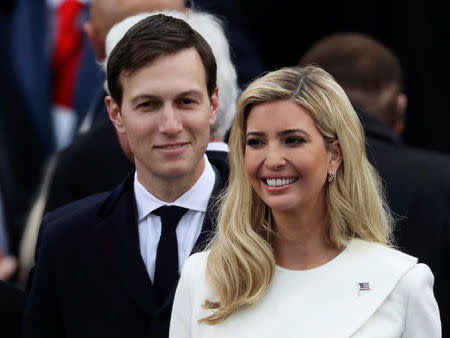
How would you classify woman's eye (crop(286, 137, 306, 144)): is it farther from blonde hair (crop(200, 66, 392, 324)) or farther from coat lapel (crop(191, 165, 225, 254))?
coat lapel (crop(191, 165, 225, 254))

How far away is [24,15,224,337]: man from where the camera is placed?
346cm

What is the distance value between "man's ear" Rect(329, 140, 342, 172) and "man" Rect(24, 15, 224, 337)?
1.34 ft

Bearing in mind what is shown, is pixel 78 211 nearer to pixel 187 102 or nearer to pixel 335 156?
pixel 187 102

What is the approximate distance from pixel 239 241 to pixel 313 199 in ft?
0.84

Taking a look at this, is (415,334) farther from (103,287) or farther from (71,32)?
(71,32)

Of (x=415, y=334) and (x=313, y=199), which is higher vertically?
(x=313, y=199)

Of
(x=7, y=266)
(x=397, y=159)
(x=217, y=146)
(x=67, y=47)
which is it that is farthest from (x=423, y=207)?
(x=67, y=47)

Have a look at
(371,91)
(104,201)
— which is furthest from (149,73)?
(371,91)

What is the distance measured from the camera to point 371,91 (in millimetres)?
5152

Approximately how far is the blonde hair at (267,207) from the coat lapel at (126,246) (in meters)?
0.22

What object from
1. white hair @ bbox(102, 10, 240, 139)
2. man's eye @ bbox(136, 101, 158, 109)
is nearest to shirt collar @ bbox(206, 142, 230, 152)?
white hair @ bbox(102, 10, 240, 139)

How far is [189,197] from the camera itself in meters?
3.54

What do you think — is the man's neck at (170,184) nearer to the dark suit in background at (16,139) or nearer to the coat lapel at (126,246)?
the coat lapel at (126,246)

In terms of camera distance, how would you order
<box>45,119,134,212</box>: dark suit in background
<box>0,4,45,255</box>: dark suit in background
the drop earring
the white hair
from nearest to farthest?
the drop earring
the white hair
<box>45,119,134,212</box>: dark suit in background
<box>0,4,45,255</box>: dark suit in background
